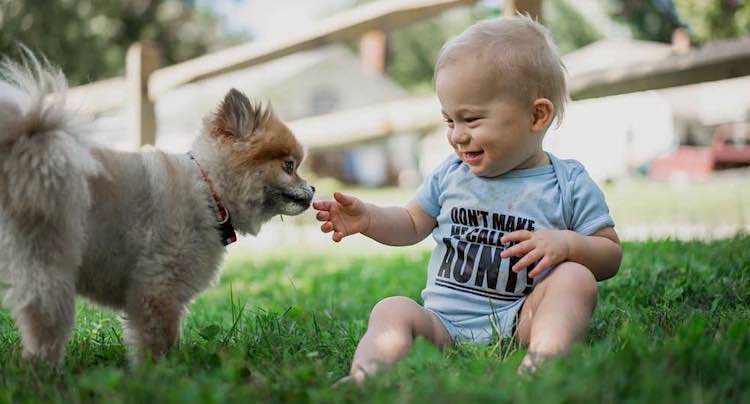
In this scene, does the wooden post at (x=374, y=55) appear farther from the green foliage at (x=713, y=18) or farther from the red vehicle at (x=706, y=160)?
the green foliage at (x=713, y=18)

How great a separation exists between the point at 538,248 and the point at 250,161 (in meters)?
1.25

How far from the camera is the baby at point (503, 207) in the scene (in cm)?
255

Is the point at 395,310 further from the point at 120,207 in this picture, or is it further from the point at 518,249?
the point at 120,207

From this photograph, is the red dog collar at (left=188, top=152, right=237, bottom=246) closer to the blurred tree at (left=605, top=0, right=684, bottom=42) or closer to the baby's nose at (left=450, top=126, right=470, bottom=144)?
the baby's nose at (left=450, top=126, right=470, bottom=144)

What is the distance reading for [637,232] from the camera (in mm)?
7301

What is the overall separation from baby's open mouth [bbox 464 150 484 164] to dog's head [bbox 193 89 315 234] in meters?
0.77

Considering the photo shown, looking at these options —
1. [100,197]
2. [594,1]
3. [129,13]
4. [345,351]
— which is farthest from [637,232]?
[129,13]

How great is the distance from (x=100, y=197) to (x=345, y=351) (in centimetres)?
102

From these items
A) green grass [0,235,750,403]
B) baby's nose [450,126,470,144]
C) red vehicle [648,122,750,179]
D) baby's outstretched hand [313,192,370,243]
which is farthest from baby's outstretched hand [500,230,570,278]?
red vehicle [648,122,750,179]

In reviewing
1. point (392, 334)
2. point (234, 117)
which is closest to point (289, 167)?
point (234, 117)

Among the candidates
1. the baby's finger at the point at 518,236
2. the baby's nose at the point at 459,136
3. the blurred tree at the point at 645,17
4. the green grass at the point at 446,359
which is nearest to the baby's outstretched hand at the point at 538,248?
the baby's finger at the point at 518,236

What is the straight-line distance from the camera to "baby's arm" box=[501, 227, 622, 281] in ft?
8.16

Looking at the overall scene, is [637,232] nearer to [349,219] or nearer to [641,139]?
[349,219]

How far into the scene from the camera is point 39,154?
2281 millimetres
